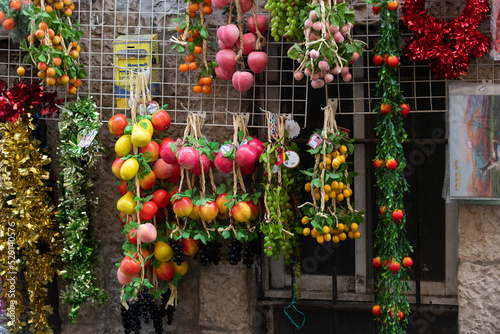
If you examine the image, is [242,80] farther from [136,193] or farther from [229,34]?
[136,193]

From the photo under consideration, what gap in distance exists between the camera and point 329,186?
254 centimetres

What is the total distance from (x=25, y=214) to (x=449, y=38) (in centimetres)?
225

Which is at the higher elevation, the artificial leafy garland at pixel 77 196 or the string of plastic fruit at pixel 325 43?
the string of plastic fruit at pixel 325 43

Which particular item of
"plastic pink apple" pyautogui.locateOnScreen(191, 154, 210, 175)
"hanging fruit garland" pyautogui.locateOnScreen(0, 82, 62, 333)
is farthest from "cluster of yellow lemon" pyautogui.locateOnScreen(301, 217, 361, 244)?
"hanging fruit garland" pyautogui.locateOnScreen(0, 82, 62, 333)

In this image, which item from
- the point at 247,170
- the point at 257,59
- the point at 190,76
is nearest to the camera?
the point at 257,59

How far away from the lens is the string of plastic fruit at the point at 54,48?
2.66 metres

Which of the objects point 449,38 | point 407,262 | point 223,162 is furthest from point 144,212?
point 449,38

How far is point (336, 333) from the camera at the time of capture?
3045 mm

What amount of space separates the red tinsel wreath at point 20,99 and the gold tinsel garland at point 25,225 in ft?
0.13

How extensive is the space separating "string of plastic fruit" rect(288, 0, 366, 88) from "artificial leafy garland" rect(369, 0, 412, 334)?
0.56 ft

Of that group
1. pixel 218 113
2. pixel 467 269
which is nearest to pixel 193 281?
pixel 218 113

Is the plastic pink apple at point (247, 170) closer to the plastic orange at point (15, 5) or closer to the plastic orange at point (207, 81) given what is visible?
the plastic orange at point (207, 81)

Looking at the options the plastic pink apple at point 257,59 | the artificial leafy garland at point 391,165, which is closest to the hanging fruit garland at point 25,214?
the plastic pink apple at point 257,59

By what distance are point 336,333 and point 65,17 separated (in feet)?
7.33
